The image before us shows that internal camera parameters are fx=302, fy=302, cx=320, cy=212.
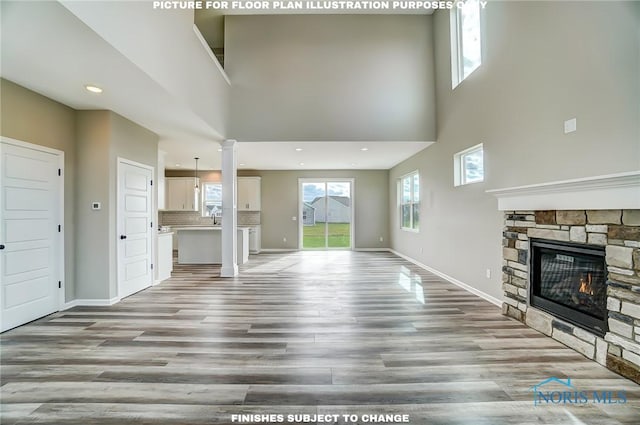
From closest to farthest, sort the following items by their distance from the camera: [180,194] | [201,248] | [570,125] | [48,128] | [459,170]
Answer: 1. [570,125]
2. [48,128]
3. [459,170]
4. [201,248]
5. [180,194]

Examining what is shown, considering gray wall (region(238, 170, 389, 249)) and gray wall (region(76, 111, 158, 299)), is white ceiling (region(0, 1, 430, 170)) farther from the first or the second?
gray wall (region(238, 170, 389, 249))

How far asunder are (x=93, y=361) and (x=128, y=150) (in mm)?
3117

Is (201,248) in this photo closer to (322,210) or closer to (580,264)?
(322,210)

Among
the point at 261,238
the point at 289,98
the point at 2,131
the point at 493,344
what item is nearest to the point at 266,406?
the point at 493,344

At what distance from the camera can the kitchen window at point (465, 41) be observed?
4.51m

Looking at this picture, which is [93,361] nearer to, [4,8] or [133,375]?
[133,375]

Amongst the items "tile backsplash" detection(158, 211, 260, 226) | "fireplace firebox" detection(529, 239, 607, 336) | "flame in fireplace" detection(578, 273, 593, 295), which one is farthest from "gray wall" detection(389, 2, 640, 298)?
"tile backsplash" detection(158, 211, 260, 226)

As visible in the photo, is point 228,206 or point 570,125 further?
point 228,206

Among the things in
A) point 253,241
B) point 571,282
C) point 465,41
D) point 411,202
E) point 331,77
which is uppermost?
point 465,41

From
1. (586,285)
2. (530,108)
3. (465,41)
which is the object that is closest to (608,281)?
(586,285)

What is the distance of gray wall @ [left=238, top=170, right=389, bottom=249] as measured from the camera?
32.5 feet

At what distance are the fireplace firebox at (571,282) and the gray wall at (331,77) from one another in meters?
3.37

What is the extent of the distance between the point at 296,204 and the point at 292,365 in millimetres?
7666

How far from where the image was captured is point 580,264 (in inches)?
107
